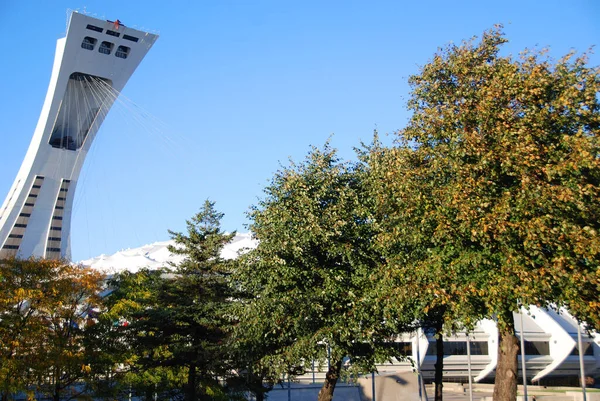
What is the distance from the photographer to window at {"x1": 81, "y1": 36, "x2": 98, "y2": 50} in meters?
77.9

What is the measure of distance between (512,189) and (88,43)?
242 feet

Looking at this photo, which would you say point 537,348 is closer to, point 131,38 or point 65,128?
point 131,38

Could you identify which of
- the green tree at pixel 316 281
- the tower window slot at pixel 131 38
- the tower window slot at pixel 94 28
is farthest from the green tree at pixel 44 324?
the tower window slot at pixel 131 38

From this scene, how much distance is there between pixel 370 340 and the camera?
19922 millimetres

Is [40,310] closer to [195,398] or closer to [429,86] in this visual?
[195,398]

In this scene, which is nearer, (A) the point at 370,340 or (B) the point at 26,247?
(A) the point at 370,340

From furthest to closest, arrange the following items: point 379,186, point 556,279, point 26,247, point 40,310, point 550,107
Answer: point 26,247, point 40,310, point 379,186, point 550,107, point 556,279

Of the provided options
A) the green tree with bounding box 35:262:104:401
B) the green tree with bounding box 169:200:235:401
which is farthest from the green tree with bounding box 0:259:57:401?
the green tree with bounding box 169:200:235:401

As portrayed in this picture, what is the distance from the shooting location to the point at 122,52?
80875 millimetres

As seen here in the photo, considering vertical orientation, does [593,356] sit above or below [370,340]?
below

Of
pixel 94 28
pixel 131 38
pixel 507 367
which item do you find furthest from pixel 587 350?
pixel 94 28

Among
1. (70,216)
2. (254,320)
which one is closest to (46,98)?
(70,216)

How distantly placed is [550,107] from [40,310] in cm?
2203

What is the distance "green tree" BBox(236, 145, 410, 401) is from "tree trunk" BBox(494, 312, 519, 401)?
11.2 feet
